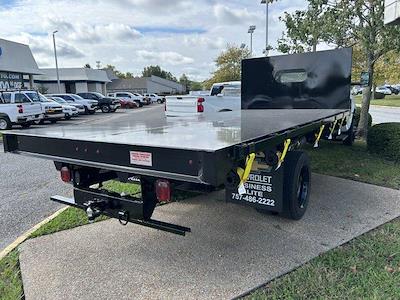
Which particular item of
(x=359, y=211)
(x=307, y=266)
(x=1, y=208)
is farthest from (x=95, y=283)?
(x=359, y=211)

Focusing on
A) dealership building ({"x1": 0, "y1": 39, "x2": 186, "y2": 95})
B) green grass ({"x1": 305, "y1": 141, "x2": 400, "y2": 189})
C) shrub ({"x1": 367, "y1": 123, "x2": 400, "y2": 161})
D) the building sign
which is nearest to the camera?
green grass ({"x1": 305, "y1": 141, "x2": 400, "y2": 189})

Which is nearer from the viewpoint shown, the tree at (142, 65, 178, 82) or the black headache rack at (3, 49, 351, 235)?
the black headache rack at (3, 49, 351, 235)

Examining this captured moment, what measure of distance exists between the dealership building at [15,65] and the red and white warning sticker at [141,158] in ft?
96.1

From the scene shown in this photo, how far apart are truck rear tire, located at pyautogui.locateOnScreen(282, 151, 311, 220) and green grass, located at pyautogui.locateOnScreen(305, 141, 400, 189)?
2.38 m

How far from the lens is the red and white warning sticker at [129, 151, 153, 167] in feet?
8.73

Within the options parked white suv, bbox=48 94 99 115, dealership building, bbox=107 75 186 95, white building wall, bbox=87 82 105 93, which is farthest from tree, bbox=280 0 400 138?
dealership building, bbox=107 75 186 95

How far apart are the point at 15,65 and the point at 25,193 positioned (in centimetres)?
2782

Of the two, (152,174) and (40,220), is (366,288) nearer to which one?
(152,174)

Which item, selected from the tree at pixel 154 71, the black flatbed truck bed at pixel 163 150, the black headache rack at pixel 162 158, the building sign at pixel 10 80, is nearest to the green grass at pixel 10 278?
the black headache rack at pixel 162 158

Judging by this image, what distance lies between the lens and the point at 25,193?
20.5ft

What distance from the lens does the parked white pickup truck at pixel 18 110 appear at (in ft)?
51.5

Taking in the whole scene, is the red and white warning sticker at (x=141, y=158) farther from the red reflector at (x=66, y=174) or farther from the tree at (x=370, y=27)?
the tree at (x=370, y=27)

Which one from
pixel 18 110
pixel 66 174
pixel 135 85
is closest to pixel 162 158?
pixel 66 174

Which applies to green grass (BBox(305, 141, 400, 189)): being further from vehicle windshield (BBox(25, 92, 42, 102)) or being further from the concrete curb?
vehicle windshield (BBox(25, 92, 42, 102))
